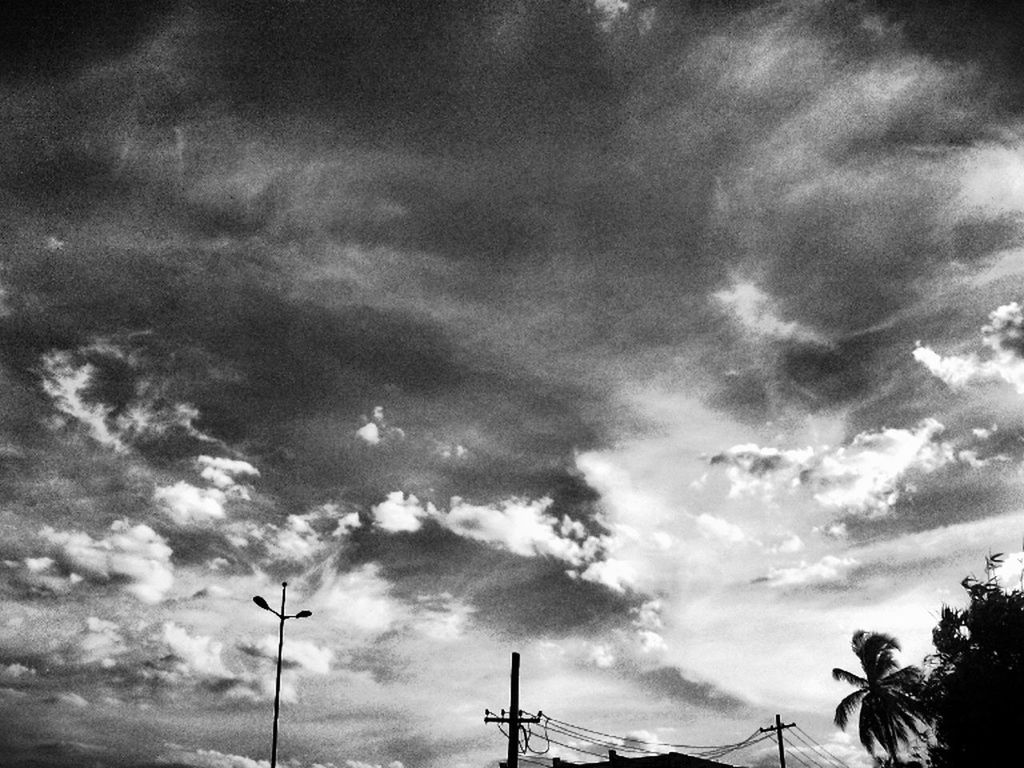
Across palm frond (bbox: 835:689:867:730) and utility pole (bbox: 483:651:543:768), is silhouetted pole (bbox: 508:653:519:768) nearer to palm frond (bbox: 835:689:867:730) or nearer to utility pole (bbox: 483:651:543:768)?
utility pole (bbox: 483:651:543:768)

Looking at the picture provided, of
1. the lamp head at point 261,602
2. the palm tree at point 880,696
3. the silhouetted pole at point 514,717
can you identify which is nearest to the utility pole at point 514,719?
the silhouetted pole at point 514,717

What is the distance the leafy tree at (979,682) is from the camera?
22797mm

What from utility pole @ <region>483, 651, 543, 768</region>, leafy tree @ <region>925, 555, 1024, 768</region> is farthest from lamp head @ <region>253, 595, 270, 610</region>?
leafy tree @ <region>925, 555, 1024, 768</region>

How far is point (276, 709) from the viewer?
30938mm

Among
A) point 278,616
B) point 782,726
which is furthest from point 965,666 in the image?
point 278,616

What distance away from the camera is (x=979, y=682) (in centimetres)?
2341

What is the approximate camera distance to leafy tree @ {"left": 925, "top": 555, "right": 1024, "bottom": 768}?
22797mm

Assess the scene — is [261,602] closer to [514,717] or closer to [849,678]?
[514,717]

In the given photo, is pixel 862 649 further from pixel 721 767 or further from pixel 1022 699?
pixel 1022 699

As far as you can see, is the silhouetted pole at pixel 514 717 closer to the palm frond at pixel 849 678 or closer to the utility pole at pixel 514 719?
the utility pole at pixel 514 719

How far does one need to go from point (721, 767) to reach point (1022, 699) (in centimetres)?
1505

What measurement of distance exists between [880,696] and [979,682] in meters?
20.0

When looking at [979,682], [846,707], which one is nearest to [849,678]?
[846,707]

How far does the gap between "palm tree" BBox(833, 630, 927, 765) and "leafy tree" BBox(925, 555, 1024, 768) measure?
15293 millimetres
